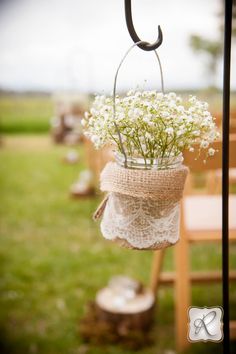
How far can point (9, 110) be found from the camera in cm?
1127

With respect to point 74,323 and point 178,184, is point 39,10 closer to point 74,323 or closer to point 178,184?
point 74,323

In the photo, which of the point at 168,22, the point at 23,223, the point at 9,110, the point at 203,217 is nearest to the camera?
the point at 203,217

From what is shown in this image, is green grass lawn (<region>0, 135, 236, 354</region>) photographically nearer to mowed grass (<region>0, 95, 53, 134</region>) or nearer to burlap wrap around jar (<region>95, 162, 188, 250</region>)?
burlap wrap around jar (<region>95, 162, 188, 250</region>)

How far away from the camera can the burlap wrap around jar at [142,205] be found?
122 centimetres

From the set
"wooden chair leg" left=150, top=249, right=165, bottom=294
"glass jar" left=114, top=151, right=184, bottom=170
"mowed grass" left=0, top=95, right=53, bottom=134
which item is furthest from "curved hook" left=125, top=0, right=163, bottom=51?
"mowed grass" left=0, top=95, right=53, bottom=134

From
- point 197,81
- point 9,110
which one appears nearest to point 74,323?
point 197,81

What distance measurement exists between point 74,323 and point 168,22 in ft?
16.6

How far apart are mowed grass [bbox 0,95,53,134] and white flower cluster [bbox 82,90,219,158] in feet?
32.7

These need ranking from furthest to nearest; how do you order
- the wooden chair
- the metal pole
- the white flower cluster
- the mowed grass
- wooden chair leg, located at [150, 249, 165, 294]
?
the mowed grass, wooden chair leg, located at [150, 249, 165, 294], the wooden chair, the white flower cluster, the metal pole

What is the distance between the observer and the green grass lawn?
270cm

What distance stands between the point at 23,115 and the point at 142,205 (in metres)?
10.3

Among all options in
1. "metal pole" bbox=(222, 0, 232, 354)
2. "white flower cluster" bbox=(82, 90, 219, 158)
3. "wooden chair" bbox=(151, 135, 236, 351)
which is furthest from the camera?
"wooden chair" bbox=(151, 135, 236, 351)

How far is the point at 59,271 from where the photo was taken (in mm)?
3572

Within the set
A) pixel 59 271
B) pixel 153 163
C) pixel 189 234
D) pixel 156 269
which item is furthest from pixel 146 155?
pixel 59 271
